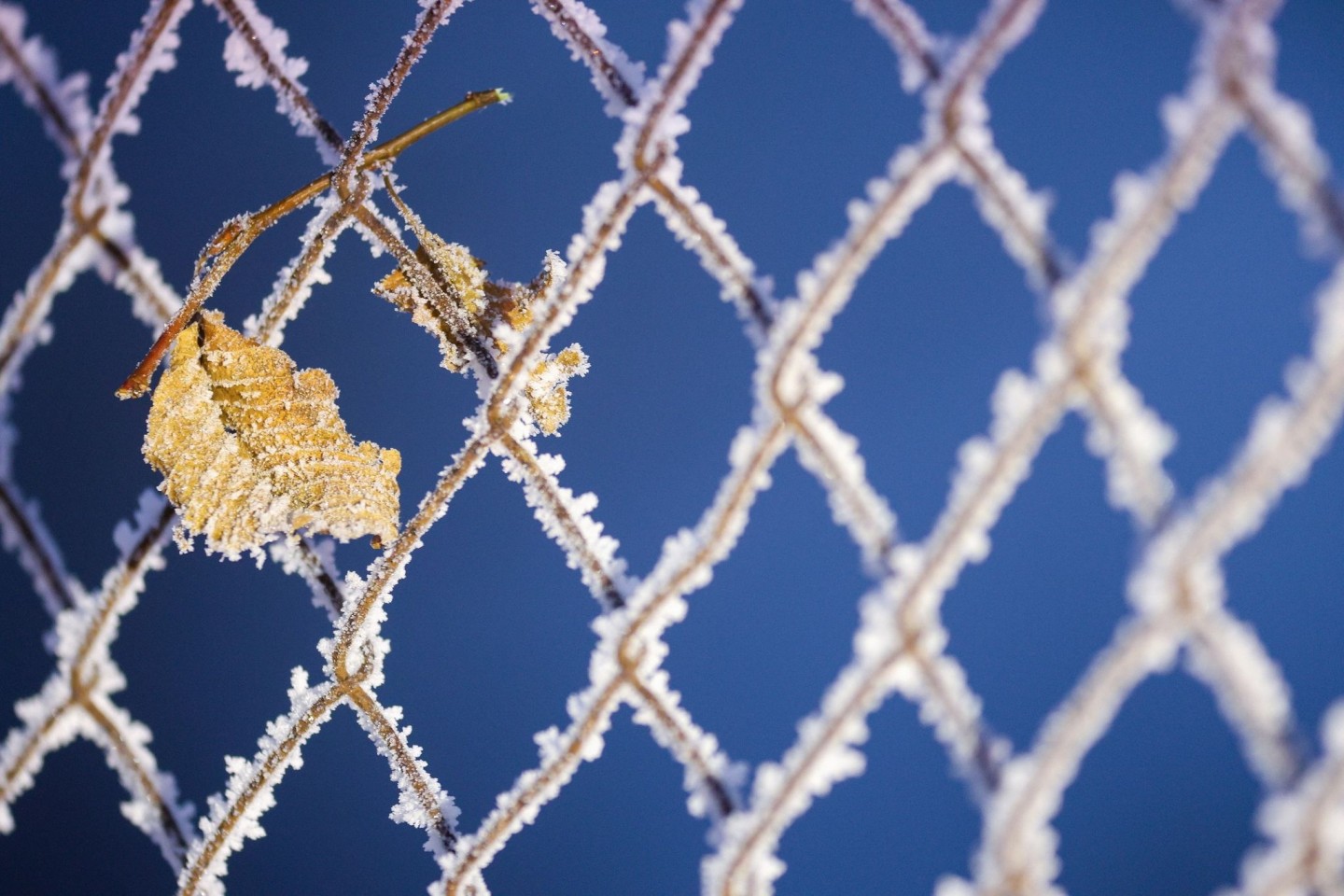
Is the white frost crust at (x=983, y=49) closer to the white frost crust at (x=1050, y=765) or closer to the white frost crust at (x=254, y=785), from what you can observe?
the white frost crust at (x=1050, y=765)

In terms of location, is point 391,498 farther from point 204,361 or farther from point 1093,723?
point 1093,723

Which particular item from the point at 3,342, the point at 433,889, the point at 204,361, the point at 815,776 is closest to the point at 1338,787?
the point at 815,776

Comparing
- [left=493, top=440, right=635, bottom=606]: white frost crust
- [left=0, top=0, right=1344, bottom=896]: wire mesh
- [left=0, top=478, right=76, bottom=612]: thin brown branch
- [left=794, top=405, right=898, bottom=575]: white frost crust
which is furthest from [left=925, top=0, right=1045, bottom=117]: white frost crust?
[left=0, top=478, right=76, bottom=612]: thin brown branch

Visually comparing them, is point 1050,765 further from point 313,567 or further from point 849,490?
point 313,567

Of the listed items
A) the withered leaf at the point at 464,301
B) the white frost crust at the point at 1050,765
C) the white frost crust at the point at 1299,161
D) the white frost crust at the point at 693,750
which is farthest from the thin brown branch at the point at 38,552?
the white frost crust at the point at 1299,161

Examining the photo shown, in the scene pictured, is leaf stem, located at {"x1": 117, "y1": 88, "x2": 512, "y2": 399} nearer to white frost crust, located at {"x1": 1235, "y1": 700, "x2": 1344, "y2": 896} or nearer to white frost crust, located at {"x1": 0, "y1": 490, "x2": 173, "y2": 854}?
white frost crust, located at {"x1": 0, "y1": 490, "x2": 173, "y2": 854}
